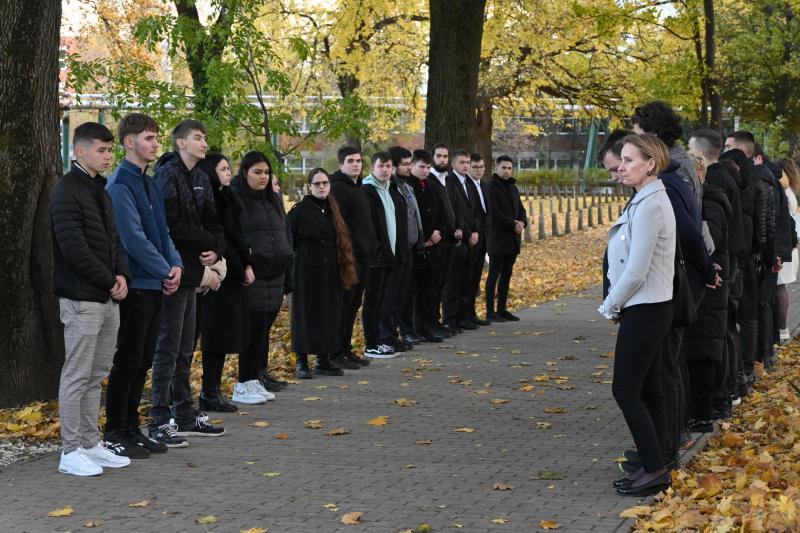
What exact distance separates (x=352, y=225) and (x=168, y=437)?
4448 millimetres

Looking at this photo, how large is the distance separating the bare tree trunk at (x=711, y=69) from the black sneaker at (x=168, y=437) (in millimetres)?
18447

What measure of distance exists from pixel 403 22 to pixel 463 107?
16.0 meters

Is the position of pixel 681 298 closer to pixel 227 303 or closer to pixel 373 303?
pixel 227 303

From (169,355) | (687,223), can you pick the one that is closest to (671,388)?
(687,223)

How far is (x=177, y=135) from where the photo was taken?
909 cm

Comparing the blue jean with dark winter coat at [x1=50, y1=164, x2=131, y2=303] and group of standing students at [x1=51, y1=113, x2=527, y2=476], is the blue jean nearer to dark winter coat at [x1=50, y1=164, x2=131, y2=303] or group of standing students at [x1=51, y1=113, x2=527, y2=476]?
group of standing students at [x1=51, y1=113, x2=527, y2=476]

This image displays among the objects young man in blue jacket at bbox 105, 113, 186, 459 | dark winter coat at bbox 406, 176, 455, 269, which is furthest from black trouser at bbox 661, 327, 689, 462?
dark winter coat at bbox 406, 176, 455, 269

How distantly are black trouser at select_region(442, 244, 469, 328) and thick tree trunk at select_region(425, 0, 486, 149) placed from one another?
13.5 feet

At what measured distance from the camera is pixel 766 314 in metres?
12.4

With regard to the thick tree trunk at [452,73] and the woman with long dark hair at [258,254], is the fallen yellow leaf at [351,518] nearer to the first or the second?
the woman with long dark hair at [258,254]

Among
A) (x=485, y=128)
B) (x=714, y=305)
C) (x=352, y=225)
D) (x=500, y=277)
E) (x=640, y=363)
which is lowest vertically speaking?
(x=500, y=277)

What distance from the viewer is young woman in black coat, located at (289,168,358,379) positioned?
12039 millimetres

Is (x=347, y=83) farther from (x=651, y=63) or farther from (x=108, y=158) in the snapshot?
(x=108, y=158)

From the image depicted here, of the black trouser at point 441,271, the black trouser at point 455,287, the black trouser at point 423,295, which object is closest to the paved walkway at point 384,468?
the black trouser at point 423,295
